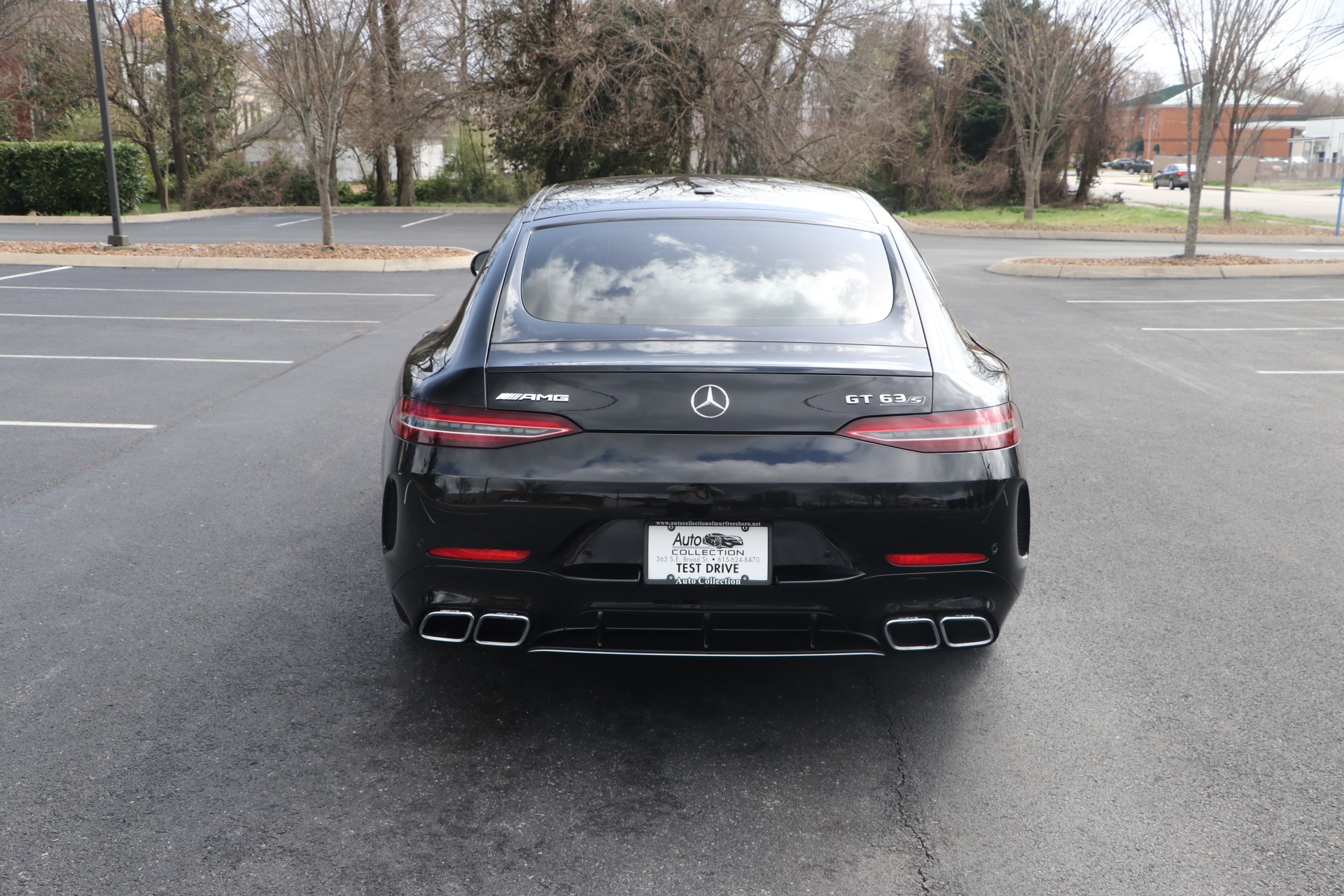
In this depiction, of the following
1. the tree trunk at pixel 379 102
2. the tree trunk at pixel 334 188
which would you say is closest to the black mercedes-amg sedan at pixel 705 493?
the tree trunk at pixel 379 102

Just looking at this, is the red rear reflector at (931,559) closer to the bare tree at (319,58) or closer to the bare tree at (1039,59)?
the bare tree at (319,58)

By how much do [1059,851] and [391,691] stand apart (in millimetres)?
2087

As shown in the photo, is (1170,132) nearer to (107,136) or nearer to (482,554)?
(107,136)

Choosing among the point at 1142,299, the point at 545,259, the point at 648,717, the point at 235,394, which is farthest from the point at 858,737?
the point at 1142,299

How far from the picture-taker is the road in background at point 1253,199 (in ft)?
120

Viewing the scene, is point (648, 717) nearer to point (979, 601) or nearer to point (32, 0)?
point (979, 601)

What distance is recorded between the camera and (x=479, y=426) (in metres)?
3.07

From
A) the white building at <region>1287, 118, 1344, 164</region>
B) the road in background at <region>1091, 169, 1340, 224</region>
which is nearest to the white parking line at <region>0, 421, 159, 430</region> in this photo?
the road in background at <region>1091, 169, 1340, 224</region>

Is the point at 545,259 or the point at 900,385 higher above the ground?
the point at 545,259

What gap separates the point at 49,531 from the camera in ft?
16.7

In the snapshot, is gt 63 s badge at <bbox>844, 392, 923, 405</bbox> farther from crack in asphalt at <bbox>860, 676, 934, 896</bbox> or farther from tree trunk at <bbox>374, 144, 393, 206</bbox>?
tree trunk at <bbox>374, 144, 393, 206</bbox>

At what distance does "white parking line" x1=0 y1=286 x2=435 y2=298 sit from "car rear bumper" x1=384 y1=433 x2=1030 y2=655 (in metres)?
11.9

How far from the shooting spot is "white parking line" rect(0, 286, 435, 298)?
14461 millimetres

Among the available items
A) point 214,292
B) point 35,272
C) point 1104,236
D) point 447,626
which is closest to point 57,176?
point 35,272
